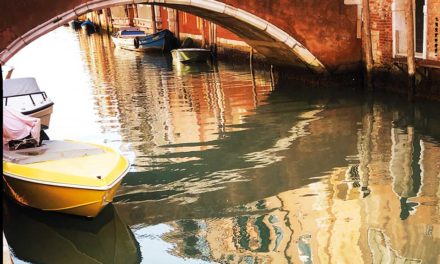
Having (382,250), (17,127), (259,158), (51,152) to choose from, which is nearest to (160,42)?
(259,158)

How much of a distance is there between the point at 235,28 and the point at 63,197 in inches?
182

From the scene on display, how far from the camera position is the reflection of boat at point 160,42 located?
1251 cm

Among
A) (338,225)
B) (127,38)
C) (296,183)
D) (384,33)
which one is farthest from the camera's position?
(127,38)

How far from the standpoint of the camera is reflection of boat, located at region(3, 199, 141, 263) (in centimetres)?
257

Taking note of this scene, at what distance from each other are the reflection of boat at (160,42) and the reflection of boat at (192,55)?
2.40 m

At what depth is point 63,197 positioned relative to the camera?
284 centimetres

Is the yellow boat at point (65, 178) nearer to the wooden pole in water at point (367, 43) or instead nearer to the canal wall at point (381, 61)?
the canal wall at point (381, 61)

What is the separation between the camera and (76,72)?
975cm

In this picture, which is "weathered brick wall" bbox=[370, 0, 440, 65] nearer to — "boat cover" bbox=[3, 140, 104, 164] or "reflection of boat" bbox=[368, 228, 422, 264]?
"reflection of boat" bbox=[368, 228, 422, 264]

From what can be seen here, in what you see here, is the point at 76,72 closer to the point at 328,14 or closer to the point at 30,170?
the point at 328,14

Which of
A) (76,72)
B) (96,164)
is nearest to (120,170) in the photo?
(96,164)

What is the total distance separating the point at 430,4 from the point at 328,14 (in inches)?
58.6

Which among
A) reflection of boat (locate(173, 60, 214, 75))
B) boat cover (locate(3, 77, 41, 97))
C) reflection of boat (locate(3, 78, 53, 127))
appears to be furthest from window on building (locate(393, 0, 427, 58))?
reflection of boat (locate(173, 60, 214, 75))

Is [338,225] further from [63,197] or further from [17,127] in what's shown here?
[17,127]
